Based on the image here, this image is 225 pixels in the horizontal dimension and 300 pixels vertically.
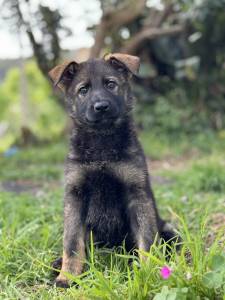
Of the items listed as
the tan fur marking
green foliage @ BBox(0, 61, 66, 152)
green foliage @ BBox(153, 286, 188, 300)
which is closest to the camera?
green foliage @ BBox(153, 286, 188, 300)

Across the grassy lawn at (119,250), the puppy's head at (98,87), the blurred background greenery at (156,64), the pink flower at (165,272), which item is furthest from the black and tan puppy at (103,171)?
the blurred background greenery at (156,64)

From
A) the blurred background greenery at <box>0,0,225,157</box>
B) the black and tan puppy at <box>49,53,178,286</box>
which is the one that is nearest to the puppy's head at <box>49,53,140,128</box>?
the black and tan puppy at <box>49,53,178,286</box>

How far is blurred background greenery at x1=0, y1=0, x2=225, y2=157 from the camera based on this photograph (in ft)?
33.5

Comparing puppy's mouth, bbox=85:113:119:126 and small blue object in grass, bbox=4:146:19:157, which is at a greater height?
puppy's mouth, bbox=85:113:119:126

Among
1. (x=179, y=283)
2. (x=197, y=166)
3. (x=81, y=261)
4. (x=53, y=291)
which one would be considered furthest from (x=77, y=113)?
(x=197, y=166)

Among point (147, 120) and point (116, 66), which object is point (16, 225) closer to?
point (116, 66)

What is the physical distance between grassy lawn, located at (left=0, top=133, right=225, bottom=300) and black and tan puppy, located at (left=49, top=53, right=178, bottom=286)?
0.48 feet

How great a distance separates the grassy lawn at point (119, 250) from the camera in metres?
2.78

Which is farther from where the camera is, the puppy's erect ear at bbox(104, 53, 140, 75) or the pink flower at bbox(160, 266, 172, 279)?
the puppy's erect ear at bbox(104, 53, 140, 75)

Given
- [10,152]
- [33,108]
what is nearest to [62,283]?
[10,152]

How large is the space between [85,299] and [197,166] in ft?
13.9

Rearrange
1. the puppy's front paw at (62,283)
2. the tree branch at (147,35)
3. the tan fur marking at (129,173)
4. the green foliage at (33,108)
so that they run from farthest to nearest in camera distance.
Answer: the green foliage at (33,108) → the tree branch at (147,35) → the tan fur marking at (129,173) → the puppy's front paw at (62,283)

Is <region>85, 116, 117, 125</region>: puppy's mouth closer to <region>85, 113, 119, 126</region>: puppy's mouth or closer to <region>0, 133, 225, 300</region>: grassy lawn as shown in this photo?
<region>85, 113, 119, 126</region>: puppy's mouth

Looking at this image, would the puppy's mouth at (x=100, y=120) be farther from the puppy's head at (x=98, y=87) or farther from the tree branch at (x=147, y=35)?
the tree branch at (x=147, y=35)
